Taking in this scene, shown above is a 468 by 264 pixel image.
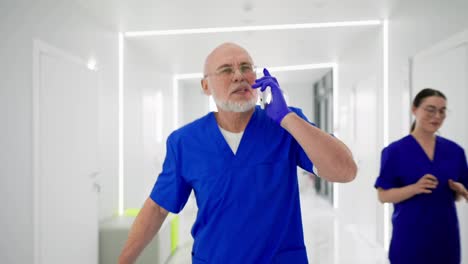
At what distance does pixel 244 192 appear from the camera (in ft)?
3.37

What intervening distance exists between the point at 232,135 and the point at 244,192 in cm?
21

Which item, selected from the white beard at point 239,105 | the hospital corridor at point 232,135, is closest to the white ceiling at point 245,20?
the hospital corridor at point 232,135

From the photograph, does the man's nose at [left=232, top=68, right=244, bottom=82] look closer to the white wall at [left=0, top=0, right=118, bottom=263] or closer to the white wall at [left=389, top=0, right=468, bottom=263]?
the white wall at [left=389, top=0, right=468, bottom=263]

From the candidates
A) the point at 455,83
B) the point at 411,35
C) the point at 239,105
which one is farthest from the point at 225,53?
the point at 411,35

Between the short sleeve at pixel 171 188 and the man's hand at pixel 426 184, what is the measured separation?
1085 mm

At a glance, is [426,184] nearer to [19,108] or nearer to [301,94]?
[19,108]

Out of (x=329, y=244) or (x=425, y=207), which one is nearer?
(x=425, y=207)

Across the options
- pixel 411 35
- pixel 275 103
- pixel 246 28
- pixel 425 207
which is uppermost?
pixel 246 28


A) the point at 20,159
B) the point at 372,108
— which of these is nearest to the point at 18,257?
the point at 20,159

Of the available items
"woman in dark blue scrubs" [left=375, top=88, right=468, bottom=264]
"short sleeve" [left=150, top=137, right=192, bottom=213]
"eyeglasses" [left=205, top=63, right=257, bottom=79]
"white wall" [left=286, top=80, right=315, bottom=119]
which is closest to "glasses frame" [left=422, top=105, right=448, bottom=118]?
"woman in dark blue scrubs" [left=375, top=88, right=468, bottom=264]

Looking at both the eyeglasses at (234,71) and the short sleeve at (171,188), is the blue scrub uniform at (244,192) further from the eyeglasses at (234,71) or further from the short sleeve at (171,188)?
the eyeglasses at (234,71)

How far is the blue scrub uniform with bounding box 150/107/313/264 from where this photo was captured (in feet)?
3.33

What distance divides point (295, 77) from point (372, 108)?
3.37 meters

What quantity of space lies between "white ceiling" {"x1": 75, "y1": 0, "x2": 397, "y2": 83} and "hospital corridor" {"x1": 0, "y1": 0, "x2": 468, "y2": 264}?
3 centimetres
